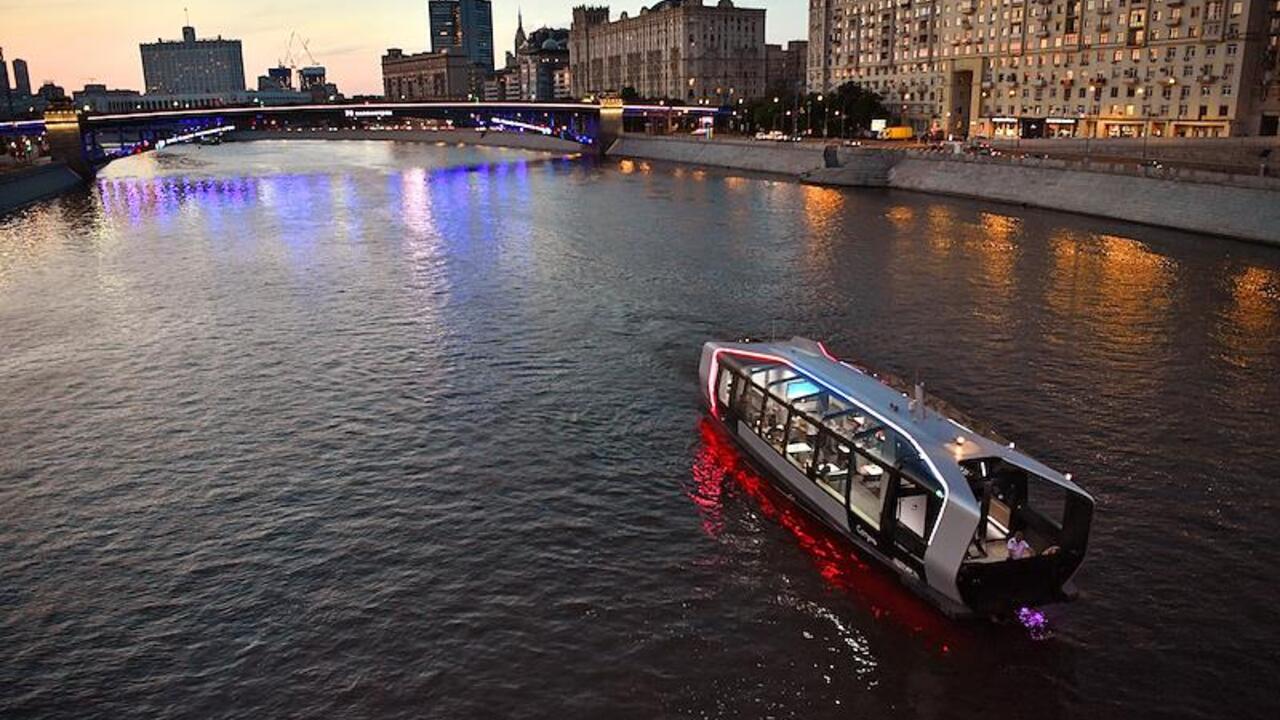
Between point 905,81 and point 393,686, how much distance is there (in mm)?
159637

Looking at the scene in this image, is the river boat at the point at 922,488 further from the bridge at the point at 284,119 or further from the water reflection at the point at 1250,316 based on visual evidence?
the bridge at the point at 284,119

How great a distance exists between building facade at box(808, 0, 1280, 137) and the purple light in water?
360 feet

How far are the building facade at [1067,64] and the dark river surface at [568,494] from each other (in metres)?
66.9

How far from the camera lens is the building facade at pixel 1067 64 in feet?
352

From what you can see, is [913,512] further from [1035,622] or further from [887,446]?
[1035,622]

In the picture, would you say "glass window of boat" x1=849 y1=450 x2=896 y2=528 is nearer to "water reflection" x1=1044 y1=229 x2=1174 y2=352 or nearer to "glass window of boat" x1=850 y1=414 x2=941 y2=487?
"glass window of boat" x1=850 y1=414 x2=941 y2=487

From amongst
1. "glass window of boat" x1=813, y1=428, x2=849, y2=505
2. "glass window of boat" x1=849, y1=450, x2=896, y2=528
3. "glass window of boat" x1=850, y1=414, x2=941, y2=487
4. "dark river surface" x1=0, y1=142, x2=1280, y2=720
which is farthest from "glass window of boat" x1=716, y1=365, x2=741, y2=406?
"glass window of boat" x1=849, y1=450, x2=896, y2=528

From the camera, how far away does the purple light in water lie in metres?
18.4

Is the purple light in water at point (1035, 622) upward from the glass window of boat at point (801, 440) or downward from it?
downward

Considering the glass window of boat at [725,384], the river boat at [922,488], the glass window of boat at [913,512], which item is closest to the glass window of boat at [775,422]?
the river boat at [922,488]

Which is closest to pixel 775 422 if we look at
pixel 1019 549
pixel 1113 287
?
pixel 1019 549

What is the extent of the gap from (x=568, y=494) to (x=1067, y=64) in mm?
125023

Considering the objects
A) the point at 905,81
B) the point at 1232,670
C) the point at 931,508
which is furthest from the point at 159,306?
the point at 905,81

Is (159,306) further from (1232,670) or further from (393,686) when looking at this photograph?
(1232,670)
